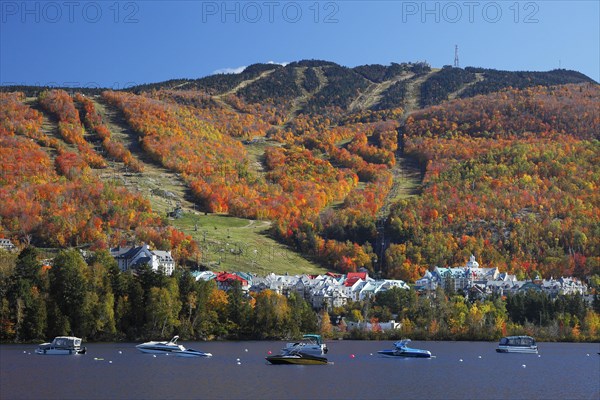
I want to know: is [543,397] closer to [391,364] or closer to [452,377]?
[452,377]

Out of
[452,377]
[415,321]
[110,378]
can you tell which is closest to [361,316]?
[415,321]

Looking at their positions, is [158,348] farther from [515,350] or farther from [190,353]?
[515,350]

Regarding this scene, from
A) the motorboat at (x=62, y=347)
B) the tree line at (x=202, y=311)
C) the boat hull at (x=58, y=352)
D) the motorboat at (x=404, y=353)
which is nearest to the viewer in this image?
the boat hull at (x=58, y=352)

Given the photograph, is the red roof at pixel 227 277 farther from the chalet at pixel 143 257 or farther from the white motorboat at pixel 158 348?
the white motorboat at pixel 158 348

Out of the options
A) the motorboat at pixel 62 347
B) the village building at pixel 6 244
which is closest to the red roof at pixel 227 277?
the village building at pixel 6 244

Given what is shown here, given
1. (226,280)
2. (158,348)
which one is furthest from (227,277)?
(158,348)

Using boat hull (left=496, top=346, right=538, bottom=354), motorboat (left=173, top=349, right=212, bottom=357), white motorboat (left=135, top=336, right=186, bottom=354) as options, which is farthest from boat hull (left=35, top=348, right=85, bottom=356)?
boat hull (left=496, top=346, right=538, bottom=354)

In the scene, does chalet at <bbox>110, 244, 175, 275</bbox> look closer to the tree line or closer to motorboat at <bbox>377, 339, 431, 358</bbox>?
the tree line
